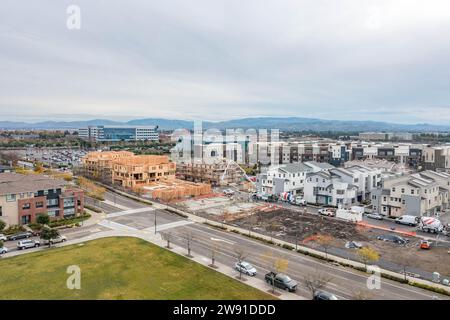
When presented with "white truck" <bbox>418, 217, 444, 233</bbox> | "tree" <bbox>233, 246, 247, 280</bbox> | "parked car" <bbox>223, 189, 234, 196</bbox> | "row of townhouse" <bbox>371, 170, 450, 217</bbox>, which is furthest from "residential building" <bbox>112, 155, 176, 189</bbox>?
"white truck" <bbox>418, 217, 444, 233</bbox>

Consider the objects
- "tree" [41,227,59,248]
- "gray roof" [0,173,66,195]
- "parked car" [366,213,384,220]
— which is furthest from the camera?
"parked car" [366,213,384,220]

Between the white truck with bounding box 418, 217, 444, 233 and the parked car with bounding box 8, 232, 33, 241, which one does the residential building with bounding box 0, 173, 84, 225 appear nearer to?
the parked car with bounding box 8, 232, 33, 241

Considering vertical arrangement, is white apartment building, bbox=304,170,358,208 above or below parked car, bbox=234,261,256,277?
above

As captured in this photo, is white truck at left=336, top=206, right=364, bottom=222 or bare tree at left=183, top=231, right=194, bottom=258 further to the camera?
white truck at left=336, top=206, right=364, bottom=222

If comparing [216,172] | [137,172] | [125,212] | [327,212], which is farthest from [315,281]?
[216,172]

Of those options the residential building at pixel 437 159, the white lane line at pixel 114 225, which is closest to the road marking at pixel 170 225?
the white lane line at pixel 114 225

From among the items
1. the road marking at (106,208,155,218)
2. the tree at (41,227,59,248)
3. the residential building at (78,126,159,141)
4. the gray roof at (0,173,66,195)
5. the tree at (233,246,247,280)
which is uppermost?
the residential building at (78,126,159,141)

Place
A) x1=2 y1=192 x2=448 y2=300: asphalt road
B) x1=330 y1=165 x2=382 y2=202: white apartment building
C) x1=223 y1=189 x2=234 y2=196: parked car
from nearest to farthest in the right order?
1. x1=2 y1=192 x2=448 y2=300: asphalt road
2. x1=330 y1=165 x2=382 y2=202: white apartment building
3. x1=223 y1=189 x2=234 y2=196: parked car

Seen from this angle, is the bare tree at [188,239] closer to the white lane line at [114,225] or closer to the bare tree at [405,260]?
the white lane line at [114,225]
